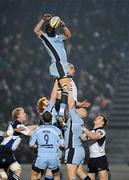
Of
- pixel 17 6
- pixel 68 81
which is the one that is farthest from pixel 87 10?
pixel 68 81

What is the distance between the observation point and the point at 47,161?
12461 mm

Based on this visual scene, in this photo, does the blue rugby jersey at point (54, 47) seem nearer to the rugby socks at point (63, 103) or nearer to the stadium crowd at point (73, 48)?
the rugby socks at point (63, 103)

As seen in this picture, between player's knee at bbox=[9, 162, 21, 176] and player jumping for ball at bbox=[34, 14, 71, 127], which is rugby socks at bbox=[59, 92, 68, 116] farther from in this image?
player's knee at bbox=[9, 162, 21, 176]

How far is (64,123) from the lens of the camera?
13.2 metres

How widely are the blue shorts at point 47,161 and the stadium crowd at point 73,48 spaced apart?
10118 millimetres

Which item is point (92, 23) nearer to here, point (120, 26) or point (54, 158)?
point (120, 26)

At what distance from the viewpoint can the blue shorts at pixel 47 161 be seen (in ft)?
40.8

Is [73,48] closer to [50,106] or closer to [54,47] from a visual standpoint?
[54,47]

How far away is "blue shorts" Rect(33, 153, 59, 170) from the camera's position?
40.8 feet

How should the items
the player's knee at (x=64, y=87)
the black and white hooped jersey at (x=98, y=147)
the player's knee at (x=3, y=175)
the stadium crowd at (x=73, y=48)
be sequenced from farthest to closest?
the stadium crowd at (x=73, y=48) → the player's knee at (x=3, y=175) → the black and white hooped jersey at (x=98, y=147) → the player's knee at (x=64, y=87)

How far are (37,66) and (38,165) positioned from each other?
10741 mm

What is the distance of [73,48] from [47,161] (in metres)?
11.0

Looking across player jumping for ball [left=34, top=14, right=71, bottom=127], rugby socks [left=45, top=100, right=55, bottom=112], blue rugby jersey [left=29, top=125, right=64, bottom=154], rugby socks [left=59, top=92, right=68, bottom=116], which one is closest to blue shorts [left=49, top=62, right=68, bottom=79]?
player jumping for ball [left=34, top=14, right=71, bottom=127]

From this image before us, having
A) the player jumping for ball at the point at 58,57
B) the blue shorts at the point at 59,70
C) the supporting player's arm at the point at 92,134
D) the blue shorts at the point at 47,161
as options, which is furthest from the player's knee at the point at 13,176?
the blue shorts at the point at 59,70
